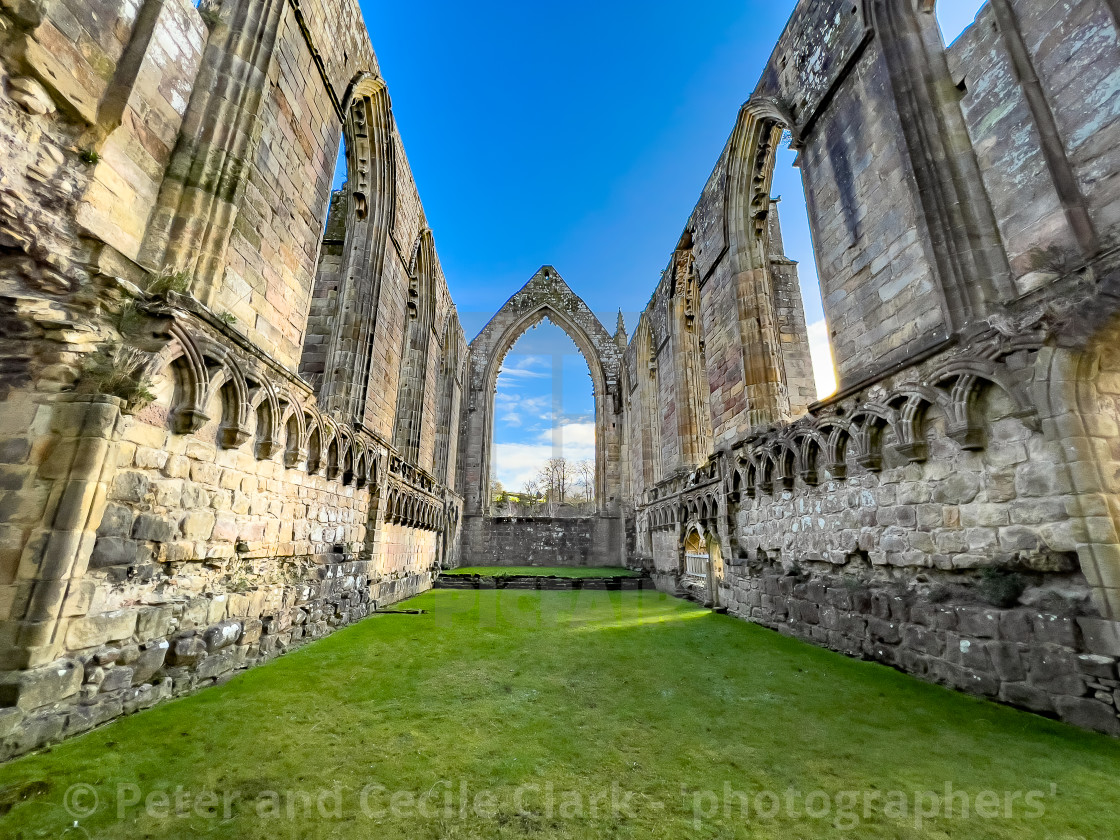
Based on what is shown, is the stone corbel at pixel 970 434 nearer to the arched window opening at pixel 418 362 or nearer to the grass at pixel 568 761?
the grass at pixel 568 761

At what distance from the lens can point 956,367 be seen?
10.5 ft

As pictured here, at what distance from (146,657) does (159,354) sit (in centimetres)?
175

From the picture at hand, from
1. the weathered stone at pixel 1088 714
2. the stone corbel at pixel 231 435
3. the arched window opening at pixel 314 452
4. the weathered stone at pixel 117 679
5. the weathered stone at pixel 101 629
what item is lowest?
the weathered stone at pixel 1088 714

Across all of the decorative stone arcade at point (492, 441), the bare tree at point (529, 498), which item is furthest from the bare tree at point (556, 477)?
Answer: the decorative stone arcade at point (492, 441)

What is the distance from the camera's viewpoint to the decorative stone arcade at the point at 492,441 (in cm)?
1634

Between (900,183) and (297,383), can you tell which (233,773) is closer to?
(297,383)

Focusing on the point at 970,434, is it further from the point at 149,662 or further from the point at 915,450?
the point at 149,662

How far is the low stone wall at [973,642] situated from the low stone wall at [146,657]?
5044 mm

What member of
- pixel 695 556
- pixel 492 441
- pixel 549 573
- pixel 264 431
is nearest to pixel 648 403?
pixel 549 573

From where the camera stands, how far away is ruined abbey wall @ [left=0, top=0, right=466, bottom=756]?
7.15ft

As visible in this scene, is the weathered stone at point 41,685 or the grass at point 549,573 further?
the grass at point 549,573

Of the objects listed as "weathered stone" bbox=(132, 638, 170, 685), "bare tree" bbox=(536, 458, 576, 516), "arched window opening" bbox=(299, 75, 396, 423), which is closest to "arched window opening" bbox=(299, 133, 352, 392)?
"arched window opening" bbox=(299, 75, 396, 423)

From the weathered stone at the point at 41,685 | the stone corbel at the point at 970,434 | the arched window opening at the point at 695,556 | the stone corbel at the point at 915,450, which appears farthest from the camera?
the arched window opening at the point at 695,556

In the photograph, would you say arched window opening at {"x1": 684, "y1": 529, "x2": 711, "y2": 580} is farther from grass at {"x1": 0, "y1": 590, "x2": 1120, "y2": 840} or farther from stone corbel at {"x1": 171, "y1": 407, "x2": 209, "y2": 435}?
stone corbel at {"x1": 171, "y1": 407, "x2": 209, "y2": 435}
